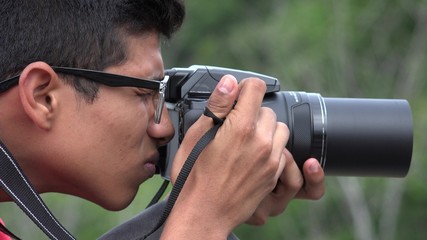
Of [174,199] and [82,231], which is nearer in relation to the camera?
[174,199]

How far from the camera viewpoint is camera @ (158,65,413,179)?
10.2 ft

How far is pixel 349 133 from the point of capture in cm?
313

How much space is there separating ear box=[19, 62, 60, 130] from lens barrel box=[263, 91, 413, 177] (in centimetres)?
66

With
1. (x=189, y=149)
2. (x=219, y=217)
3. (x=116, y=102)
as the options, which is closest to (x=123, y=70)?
(x=116, y=102)

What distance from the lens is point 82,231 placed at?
83.7ft

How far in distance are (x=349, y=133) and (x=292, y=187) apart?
26 cm

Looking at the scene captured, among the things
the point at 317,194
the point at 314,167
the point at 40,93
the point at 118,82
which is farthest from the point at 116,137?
the point at 317,194

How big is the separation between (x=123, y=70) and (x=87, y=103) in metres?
0.15

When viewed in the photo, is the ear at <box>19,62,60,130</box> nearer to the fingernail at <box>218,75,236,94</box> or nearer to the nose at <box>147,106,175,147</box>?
Answer: the nose at <box>147,106,175,147</box>

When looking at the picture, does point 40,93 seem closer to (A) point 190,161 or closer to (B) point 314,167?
(A) point 190,161

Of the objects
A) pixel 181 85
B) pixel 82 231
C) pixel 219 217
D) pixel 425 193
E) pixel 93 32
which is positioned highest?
pixel 93 32

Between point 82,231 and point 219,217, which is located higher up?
point 219,217

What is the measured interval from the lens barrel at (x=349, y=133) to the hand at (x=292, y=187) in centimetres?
Answer: 3

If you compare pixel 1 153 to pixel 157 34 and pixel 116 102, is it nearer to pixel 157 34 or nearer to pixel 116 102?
pixel 116 102
